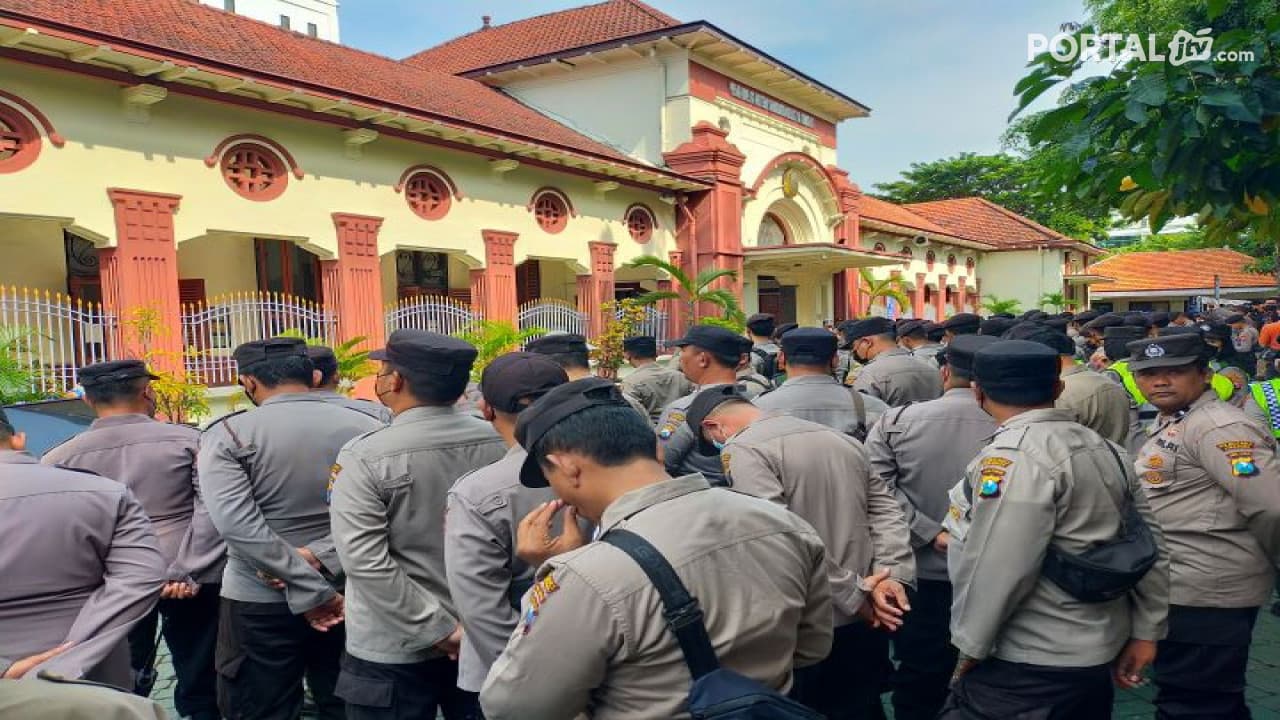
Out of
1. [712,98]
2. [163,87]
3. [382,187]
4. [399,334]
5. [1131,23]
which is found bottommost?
[399,334]

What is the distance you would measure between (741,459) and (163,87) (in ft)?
27.5

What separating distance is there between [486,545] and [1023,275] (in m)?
30.9

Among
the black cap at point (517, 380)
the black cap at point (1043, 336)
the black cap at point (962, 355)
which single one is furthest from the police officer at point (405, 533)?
the black cap at point (1043, 336)

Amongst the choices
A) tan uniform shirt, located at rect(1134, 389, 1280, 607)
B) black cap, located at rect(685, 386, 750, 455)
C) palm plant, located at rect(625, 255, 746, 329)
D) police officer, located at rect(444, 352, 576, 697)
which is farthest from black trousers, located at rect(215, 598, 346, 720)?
palm plant, located at rect(625, 255, 746, 329)

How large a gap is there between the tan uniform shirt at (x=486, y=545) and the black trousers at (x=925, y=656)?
1.84 metres

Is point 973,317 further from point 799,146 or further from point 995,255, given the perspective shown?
point 995,255

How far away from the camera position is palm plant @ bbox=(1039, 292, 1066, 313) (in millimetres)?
27531

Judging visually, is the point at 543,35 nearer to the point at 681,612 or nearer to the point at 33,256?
the point at 33,256

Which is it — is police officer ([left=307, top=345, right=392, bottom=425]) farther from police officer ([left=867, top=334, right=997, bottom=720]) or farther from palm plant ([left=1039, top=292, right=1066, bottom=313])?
palm plant ([left=1039, top=292, right=1066, bottom=313])

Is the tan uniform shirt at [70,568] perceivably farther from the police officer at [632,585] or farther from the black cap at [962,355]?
the black cap at [962,355]

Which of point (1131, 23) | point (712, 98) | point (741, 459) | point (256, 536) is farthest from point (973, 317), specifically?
point (1131, 23)

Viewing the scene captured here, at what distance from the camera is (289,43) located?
1266cm

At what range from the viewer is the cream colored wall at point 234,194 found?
8.05 metres

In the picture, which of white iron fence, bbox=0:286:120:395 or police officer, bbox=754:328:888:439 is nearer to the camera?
police officer, bbox=754:328:888:439
